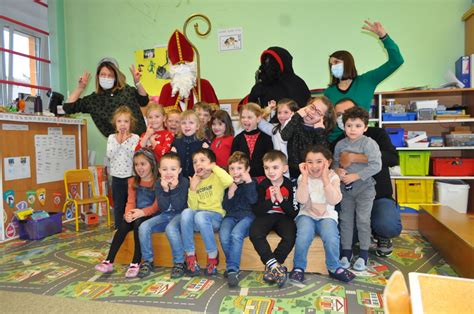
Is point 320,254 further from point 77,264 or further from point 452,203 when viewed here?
point 452,203

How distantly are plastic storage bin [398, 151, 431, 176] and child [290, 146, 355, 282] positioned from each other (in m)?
1.63

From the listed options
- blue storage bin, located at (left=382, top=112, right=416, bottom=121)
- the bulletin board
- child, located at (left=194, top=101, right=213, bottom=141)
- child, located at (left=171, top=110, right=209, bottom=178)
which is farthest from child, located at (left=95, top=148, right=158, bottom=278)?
blue storage bin, located at (left=382, top=112, right=416, bottom=121)

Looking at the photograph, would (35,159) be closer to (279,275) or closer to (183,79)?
(183,79)

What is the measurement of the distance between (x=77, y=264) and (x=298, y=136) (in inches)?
72.1

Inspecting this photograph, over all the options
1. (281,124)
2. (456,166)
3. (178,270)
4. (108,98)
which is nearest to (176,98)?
(108,98)

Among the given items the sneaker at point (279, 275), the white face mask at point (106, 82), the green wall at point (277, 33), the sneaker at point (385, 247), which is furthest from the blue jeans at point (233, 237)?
the green wall at point (277, 33)

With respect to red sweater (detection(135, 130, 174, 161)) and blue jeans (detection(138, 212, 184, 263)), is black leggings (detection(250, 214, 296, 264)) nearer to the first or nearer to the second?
blue jeans (detection(138, 212, 184, 263))

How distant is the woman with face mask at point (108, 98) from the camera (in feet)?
9.87

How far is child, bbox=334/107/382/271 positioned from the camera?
91.3 inches

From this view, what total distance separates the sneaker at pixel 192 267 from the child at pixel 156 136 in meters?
0.83

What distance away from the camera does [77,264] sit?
2.54 meters

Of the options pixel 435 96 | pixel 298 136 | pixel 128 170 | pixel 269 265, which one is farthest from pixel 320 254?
pixel 435 96

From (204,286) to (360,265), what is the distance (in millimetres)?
1020

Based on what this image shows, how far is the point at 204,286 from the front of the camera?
6.92ft
